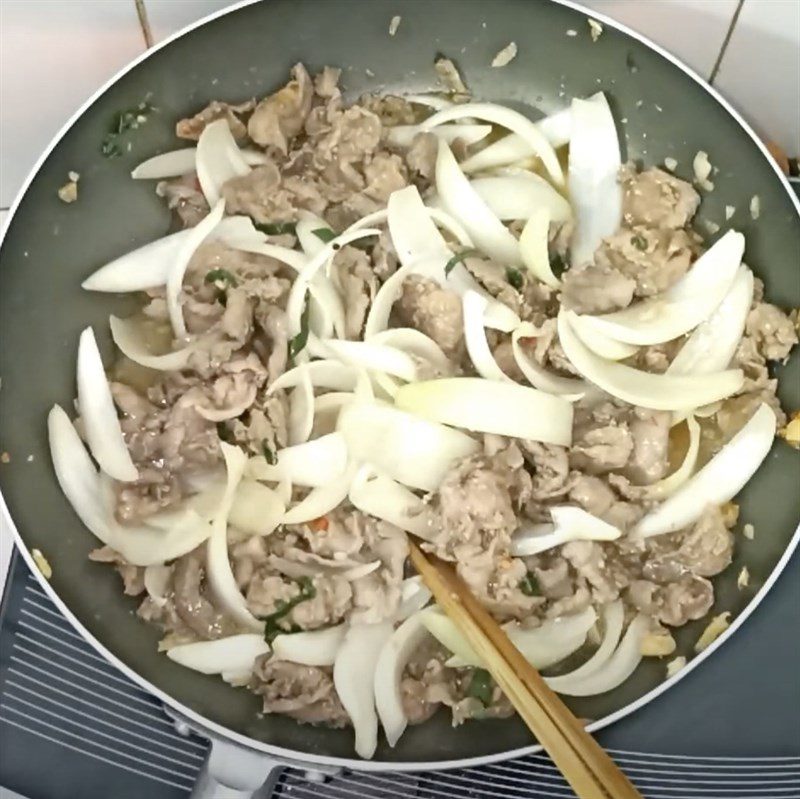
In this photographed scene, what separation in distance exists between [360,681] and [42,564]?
0.37 metres

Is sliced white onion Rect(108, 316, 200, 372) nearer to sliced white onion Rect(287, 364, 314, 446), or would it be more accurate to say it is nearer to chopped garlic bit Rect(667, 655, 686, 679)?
sliced white onion Rect(287, 364, 314, 446)

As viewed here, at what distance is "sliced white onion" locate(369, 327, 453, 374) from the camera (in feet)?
3.69

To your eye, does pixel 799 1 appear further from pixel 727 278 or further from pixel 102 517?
pixel 102 517

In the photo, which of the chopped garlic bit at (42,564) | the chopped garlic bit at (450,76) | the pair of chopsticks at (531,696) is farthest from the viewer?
the chopped garlic bit at (450,76)

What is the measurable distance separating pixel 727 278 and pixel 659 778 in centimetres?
59

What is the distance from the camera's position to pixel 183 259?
45.1 inches

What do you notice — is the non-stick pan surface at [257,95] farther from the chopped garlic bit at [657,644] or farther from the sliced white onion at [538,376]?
the sliced white onion at [538,376]

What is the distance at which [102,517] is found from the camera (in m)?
1.09

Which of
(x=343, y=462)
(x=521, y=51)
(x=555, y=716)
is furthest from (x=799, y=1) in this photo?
(x=555, y=716)

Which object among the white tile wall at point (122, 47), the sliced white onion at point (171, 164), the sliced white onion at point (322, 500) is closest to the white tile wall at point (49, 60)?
the white tile wall at point (122, 47)

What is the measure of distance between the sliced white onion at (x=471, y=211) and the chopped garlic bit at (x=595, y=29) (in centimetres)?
23

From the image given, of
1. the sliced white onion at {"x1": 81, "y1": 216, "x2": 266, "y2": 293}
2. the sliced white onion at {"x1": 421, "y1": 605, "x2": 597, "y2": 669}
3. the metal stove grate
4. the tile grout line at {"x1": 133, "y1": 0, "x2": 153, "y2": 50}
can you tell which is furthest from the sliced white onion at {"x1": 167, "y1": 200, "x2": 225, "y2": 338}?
the sliced white onion at {"x1": 421, "y1": 605, "x2": 597, "y2": 669}

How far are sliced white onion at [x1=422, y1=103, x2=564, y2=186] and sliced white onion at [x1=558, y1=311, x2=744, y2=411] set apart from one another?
233mm

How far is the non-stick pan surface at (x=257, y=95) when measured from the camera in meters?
1.08
